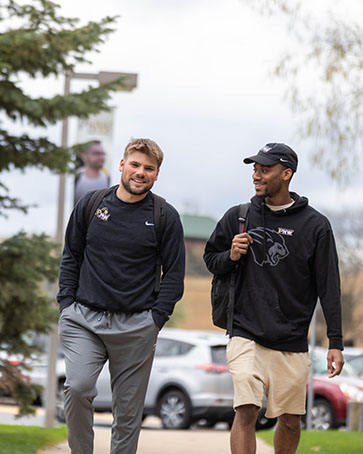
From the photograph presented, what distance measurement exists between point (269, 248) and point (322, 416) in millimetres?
12487

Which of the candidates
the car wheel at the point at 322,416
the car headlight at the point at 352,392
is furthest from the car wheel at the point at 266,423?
the car headlight at the point at 352,392

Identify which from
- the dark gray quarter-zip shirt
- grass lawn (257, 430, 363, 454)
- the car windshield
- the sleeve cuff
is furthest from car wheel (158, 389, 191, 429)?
the dark gray quarter-zip shirt

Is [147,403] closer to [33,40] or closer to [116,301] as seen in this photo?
[33,40]

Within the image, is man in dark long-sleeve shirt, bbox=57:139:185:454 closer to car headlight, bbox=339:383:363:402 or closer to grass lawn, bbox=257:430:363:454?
grass lawn, bbox=257:430:363:454

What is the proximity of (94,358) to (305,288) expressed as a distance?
146 centimetres

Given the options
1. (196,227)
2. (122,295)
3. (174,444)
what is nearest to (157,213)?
(122,295)

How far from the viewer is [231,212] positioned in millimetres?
6203

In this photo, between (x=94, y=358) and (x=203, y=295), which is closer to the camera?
(x=94, y=358)

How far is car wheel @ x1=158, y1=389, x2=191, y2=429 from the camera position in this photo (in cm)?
1606

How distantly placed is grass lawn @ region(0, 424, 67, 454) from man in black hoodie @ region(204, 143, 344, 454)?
3.47 m

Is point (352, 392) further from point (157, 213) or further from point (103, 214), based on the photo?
point (103, 214)

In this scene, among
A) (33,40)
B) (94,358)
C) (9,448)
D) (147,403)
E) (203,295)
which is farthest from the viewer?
(203,295)

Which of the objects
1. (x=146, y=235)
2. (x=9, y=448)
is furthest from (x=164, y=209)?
(x=9, y=448)

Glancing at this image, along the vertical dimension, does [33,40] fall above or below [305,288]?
above
